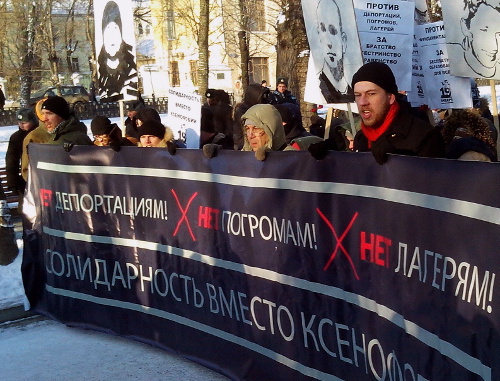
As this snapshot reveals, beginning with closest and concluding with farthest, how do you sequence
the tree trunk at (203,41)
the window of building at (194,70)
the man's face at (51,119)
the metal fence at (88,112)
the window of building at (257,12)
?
the man's face at (51,119)
the tree trunk at (203,41)
the window of building at (257,12)
the metal fence at (88,112)
the window of building at (194,70)

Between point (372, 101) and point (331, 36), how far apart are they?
158 centimetres

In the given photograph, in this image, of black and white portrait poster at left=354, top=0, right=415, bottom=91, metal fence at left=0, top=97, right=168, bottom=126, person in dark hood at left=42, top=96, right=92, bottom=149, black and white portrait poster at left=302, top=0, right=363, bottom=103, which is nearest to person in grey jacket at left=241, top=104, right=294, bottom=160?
black and white portrait poster at left=302, top=0, right=363, bottom=103


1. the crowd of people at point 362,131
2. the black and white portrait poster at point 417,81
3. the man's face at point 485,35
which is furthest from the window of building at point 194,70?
the man's face at point 485,35

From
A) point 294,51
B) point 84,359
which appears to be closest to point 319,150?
point 84,359

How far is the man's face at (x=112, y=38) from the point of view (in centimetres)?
782

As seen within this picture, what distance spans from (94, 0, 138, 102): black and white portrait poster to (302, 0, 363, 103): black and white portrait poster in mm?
2400

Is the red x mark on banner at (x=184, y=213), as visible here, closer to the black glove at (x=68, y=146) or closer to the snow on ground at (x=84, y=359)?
the snow on ground at (x=84, y=359)

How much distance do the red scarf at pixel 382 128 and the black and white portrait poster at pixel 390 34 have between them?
6.88 ft

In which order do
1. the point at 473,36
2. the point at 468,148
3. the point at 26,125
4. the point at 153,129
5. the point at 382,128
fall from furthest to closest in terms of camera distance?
the point at 26,125 < the point at 153,129 < the point at 473,36 < the point at 382,128 < the point at 468,148

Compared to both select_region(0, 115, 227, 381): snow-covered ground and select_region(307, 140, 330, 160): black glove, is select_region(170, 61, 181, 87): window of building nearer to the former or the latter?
select_region(0, 115, 227, 381): snow-covered ground

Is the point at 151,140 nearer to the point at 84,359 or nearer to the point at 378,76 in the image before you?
the point at 84,359

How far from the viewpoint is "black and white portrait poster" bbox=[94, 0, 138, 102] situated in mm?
7691

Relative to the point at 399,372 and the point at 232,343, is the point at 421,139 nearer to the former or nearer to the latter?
the point at 399,372

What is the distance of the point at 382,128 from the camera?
4312 mm
